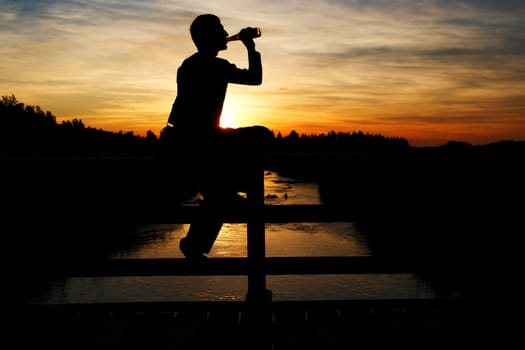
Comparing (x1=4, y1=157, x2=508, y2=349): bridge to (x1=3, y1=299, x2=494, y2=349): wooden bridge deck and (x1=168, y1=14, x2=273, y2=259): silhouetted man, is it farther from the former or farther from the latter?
(x1=168, y1=14, x2=273, y2=259): silhouetted man

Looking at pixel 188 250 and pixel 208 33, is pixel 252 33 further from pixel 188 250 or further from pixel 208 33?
pixel 188 250

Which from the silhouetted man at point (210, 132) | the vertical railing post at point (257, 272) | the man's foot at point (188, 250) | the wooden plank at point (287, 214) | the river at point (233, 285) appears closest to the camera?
the silhouetted man at point (210, 132)

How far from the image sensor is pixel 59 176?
3596 mm

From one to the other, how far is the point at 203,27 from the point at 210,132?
2.02 feet

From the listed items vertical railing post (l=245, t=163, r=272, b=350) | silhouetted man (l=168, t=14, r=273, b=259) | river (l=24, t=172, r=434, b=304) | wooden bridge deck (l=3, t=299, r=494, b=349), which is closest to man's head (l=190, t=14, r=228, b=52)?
silhouetted man (l=168, t=14, r=273, b=259)

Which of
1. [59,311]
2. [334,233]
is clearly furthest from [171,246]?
[59,311]

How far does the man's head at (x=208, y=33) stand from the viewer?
290cm

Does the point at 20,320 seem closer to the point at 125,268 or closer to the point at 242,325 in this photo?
the point at 125,268

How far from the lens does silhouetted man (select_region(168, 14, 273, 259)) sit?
2.79 meters

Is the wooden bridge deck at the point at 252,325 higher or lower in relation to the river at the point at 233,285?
higher

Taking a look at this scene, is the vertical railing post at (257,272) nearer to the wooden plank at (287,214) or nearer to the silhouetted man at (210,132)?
the wooden plank at (287,214)

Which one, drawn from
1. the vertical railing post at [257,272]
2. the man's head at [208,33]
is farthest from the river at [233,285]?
the man's head at [208,33]

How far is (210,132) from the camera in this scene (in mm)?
2852

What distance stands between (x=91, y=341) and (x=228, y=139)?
158 centimetres
